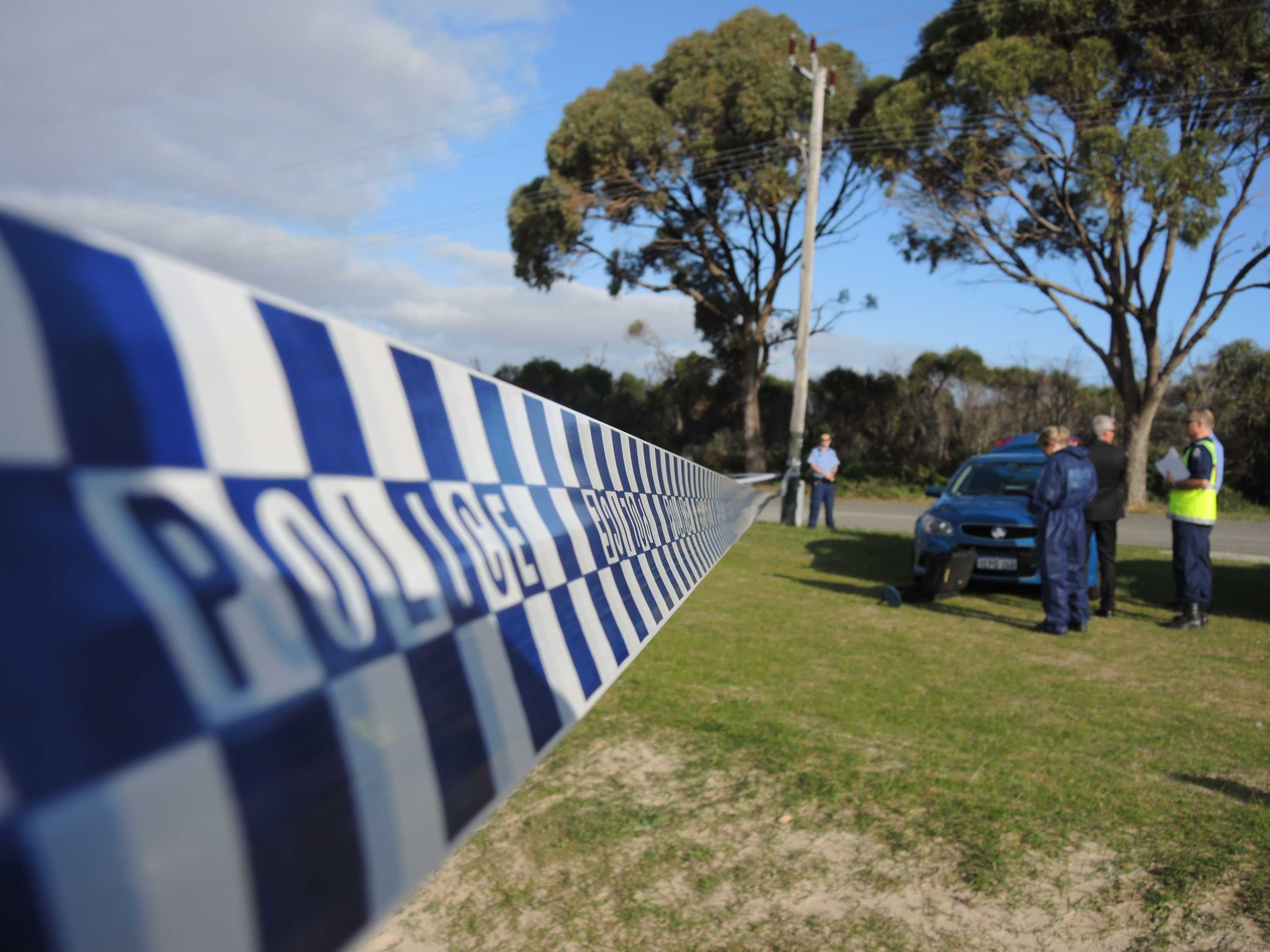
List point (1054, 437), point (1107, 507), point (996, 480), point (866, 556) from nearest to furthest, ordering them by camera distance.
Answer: point (1054, 437), point (1107, 507), point (996, 480), point (866, 556)

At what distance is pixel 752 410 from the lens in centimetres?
3198

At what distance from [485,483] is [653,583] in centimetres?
138

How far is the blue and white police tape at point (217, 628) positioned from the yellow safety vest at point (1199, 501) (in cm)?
865

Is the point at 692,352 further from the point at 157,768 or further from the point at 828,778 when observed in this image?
the point at 157,768

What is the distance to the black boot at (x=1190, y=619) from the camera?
8391 millimetres

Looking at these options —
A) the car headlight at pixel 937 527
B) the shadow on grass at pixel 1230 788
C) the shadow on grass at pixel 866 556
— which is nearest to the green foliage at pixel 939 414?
the shadow on grass at pixel 866 556

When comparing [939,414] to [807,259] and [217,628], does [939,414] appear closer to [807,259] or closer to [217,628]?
[807,259]

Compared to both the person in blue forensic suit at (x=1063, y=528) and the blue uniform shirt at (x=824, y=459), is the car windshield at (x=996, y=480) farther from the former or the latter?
the blue uniform shirt at (x=824, y=459)

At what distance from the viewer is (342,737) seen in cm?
91

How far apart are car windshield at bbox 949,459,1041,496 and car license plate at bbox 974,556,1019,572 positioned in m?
1.13

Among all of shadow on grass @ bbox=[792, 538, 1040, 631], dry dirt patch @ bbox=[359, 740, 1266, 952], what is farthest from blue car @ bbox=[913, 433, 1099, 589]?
dry dirt patch @ bbox=[359, 740, 1266, 952]

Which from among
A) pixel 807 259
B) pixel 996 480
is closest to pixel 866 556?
pixel 996 480

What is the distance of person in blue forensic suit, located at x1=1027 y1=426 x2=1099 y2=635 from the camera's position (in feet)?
25.6

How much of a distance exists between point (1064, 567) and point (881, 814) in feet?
16.6
